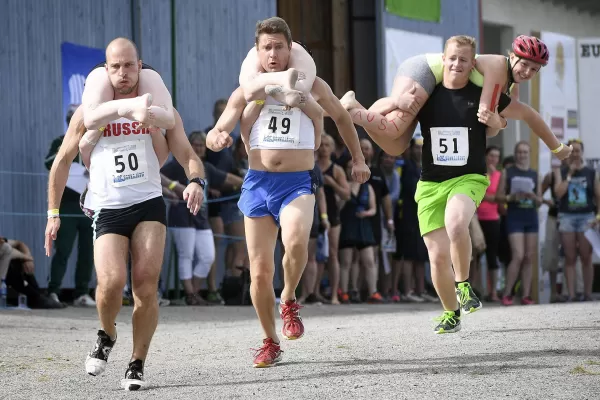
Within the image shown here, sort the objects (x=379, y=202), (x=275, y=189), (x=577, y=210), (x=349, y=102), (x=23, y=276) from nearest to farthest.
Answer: (x=275, y=189) → (x=349, y=102) → (x=23, y=276) → (x=379, y=202) → (x=577, y=210)

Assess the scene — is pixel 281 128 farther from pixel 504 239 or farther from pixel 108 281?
pixel 504 239

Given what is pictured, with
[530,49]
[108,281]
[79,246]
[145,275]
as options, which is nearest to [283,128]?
[145,275]

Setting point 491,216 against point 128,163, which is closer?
point 128,163

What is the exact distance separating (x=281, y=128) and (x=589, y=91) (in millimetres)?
15164

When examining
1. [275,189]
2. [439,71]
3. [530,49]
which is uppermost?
[530,49]

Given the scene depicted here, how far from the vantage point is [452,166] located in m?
9.74

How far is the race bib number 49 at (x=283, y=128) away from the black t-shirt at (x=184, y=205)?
7297mm

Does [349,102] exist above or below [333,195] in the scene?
above

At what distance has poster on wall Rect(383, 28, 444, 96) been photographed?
21.3m

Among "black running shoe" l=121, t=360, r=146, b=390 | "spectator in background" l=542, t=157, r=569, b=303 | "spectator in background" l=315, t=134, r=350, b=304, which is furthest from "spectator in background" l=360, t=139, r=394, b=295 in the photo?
"black running shoe" l=121, t=360, r=146, b=390

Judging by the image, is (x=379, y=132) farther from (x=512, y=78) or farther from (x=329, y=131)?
(x=329, y=131)

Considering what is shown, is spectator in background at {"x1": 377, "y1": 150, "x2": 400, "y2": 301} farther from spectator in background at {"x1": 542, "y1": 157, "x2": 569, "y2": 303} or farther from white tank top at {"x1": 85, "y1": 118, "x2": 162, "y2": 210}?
white tank top at {"x1": 85, "y1": 118, "x2": 162, "y2": 210}

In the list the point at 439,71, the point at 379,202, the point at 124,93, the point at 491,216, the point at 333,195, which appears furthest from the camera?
the point at 491,216

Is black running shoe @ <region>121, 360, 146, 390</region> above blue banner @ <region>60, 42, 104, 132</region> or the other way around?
the other way around
